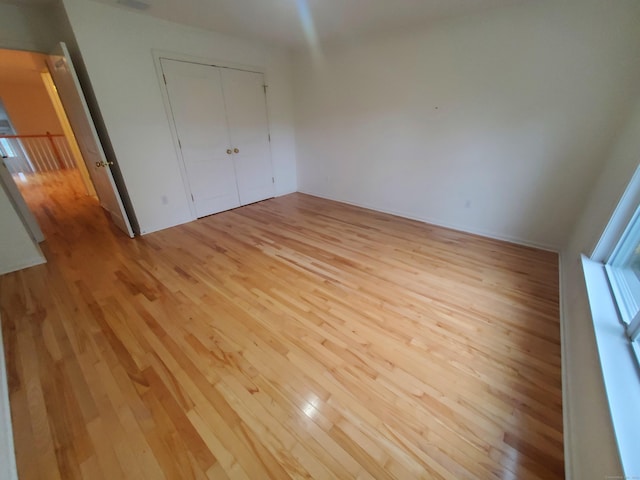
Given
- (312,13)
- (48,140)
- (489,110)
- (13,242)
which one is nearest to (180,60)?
(312,13)

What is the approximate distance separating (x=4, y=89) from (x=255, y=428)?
1080 cm

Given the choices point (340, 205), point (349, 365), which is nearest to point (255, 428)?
point (349, 365)

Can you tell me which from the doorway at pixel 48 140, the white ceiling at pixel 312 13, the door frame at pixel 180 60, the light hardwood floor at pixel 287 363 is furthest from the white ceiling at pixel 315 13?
the light hardwood floor at pixel 287 363

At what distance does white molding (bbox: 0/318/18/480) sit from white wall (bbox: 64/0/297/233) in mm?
2208

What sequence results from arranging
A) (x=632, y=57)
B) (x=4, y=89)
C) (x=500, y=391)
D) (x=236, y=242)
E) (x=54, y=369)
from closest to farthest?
(x=500, y=391)
(x=54, y=369)
(x=632, y=57)
(x=236, y=242)
(x=4, y=89)

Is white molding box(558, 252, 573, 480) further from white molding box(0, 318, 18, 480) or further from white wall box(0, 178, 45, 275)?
white wall box(0, 178, 45, 275)

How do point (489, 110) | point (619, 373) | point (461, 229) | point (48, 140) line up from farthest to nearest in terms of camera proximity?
point (48, 140)
point (461, 229)
point (489, 110)
point (619, 373)

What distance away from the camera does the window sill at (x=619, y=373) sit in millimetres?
709

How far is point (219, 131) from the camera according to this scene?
3.59m

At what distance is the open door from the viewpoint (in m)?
2.46

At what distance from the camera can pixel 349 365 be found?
1462 millimetres

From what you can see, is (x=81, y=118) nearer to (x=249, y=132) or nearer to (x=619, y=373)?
(x=249, y=132)

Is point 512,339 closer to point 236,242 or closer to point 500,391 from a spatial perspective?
point 500,391

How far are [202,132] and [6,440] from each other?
11.0 feet
